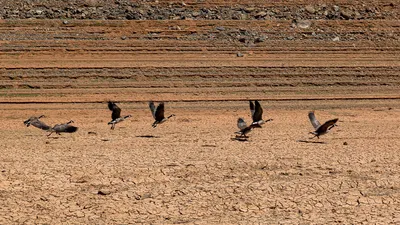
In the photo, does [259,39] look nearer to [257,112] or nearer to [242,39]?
[242,39]

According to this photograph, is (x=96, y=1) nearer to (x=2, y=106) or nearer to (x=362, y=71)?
(x=2, y=106)

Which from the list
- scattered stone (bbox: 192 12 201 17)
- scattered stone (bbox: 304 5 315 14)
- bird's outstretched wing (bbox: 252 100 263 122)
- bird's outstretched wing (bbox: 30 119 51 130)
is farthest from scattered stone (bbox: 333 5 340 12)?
bird's outstretched wing (bbox: 30 119 51 130)

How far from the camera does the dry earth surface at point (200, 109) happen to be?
35.8 feet

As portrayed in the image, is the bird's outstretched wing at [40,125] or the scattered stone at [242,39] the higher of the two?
the scattered stone at [242,39]

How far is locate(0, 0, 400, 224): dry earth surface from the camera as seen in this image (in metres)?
10.9

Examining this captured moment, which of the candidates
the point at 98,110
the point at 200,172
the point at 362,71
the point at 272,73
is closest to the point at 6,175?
the point at 200,172

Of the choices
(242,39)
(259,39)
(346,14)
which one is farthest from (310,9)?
(242,39)

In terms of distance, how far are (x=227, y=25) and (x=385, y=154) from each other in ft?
51.5

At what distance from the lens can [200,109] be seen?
2303cm

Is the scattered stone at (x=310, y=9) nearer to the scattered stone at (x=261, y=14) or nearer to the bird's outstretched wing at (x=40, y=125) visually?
the scattered stone at (x=261, y=14)

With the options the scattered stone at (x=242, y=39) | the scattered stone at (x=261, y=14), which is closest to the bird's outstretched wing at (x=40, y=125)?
the scattered stone at (x=242, y=39)

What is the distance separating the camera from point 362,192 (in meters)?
11.4

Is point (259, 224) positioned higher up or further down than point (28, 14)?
further down

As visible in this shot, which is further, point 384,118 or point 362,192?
point 384,118
